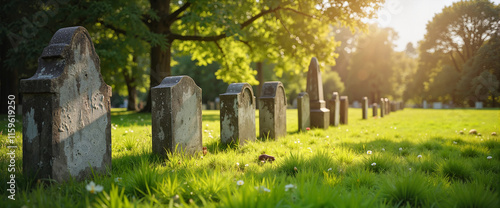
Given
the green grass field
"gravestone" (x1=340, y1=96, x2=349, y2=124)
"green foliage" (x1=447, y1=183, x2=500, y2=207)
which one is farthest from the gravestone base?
"green foliage" (x1=447, y1=183, x2=500, y2=207)

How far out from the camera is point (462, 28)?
5.20 meters

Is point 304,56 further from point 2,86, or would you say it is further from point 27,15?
point 2,86

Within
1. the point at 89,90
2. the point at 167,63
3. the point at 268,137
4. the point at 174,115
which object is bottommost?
the point at 268,137

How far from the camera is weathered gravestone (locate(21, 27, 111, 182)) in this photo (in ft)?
9.56

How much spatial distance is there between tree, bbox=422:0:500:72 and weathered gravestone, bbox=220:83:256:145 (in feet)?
13.4

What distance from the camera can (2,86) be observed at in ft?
50.3

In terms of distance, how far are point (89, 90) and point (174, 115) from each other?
119cm

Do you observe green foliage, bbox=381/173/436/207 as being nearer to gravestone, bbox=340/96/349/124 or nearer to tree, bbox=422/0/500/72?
tree, bbox=422/0/500/72

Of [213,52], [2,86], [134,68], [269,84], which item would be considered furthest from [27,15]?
[269,84]

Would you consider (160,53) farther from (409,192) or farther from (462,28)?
(409,192)

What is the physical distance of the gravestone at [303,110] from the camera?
27.6 ft

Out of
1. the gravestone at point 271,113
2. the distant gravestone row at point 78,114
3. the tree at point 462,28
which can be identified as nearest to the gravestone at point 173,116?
the distant gravestone row at point 78,114

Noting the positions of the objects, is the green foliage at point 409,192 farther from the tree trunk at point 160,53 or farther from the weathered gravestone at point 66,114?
the tree trunk at point 160,53

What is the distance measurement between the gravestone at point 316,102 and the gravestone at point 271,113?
2.55 metres
